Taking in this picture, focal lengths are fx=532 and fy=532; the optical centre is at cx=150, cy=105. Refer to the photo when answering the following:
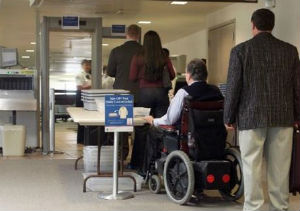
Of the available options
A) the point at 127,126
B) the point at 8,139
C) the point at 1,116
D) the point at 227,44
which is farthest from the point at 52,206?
the point at 227,44

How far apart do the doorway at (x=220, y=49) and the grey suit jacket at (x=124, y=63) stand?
340 cm

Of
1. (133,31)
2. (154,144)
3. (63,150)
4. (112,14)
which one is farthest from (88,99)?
(112,14)

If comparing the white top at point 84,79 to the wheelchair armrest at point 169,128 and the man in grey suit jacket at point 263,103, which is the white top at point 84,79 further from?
the man in grey suit jacket at point 263,103

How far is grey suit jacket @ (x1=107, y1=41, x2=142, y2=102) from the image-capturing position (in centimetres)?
598

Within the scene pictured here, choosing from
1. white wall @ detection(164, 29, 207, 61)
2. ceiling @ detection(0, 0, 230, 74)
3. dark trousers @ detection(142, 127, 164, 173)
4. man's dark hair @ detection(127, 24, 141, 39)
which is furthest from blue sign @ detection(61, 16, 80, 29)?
white wall @ detection(164, 29, 207, 61)

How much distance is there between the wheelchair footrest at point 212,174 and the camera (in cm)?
420

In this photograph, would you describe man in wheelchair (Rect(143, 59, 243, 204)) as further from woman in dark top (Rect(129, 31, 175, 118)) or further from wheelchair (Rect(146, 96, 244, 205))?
woman in dark top (Rect(129, 31, 175, 118))

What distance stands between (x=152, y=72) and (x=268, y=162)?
6.34 ft

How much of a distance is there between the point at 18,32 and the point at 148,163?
9737 mm

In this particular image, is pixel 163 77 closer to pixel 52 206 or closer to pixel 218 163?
pixel 218 163

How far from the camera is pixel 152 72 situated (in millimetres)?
5379

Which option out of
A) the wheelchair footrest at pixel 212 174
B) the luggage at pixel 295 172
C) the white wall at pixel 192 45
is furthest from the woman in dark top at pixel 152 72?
the white wall at pixel 192 45

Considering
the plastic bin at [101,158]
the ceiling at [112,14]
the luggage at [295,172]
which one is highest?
the ceiling at [112,14]

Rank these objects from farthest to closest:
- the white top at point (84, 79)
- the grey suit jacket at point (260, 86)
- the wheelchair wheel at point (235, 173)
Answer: the white top at point (84, 79), the wheelchair wheel at point (235, 173), the grey suit jacket at point (260, 86)
